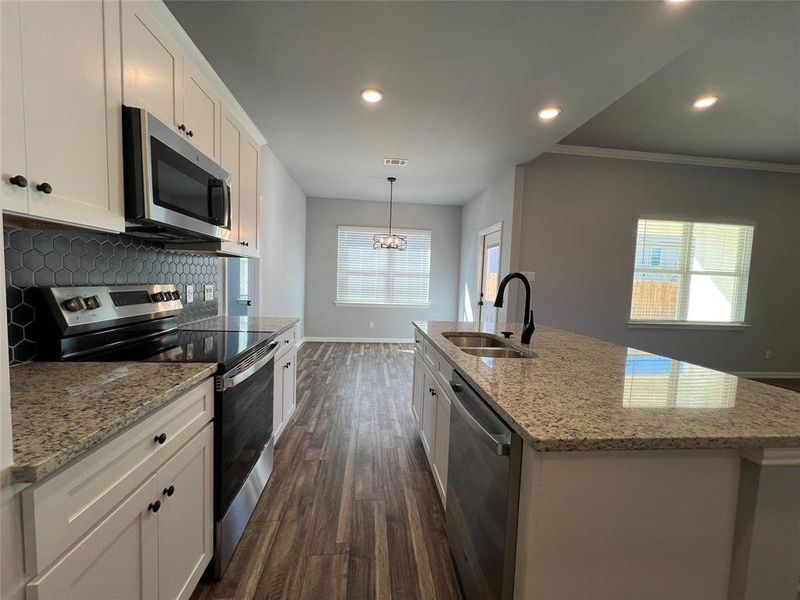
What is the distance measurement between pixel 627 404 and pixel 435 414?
1.12 m

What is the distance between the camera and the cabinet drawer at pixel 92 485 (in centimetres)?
64

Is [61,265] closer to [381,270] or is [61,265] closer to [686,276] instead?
[381,270]

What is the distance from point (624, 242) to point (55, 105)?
4.92m

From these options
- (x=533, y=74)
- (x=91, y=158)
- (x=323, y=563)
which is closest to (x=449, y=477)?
(x=323, y=563)

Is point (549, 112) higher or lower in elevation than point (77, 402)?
higher

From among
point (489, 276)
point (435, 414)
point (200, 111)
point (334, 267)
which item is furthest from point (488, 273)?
point (200, 111)

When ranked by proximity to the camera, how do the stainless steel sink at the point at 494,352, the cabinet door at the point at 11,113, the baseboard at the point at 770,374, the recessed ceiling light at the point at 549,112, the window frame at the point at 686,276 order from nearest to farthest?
the cabinet door at the point at 11,113 < the stainless steel sink at the point at 494,352 < the recessed ceiling light at the point at 549,112 < the window frame at the point at 686,276 < the baseboard at the point at 770,374

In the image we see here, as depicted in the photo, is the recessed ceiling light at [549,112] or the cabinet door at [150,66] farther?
the recessed ceiling light at [549,112]

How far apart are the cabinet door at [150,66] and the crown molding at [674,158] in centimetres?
376

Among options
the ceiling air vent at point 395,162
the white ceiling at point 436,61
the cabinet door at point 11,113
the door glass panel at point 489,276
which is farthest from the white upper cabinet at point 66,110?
the door glass panel at point 489,276

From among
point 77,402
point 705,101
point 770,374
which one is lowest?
point 770,374

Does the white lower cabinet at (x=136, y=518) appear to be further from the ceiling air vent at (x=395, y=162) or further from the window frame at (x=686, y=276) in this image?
the window frame at (x=686, y=276)

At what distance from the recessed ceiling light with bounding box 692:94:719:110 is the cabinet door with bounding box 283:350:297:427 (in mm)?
3996

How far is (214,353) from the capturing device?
4.70ft
